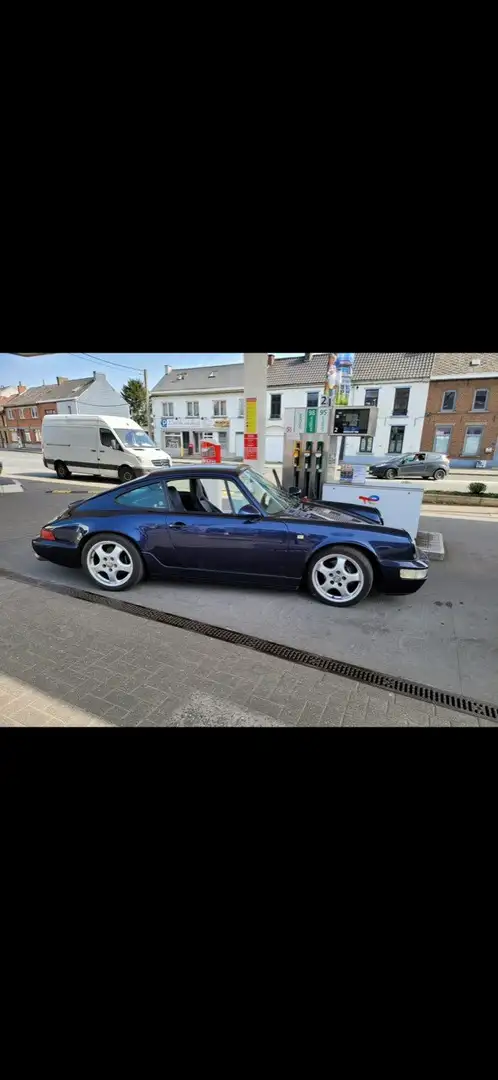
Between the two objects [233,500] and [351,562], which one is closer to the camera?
[351,562]

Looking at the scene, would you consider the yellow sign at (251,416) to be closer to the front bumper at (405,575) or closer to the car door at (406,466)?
the front bumper at (405,575)

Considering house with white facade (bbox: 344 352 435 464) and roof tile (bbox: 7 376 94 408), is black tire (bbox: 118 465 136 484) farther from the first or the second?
roof tile (bbox: 7 376 94 408)

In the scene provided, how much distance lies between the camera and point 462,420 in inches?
947

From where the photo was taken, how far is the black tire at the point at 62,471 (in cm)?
1442

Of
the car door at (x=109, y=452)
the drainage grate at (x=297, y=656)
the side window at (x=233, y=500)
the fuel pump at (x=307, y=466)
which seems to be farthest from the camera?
the car door at (x=109, y=452)

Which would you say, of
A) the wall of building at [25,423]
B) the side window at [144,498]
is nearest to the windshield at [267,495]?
the side window at [144,498]

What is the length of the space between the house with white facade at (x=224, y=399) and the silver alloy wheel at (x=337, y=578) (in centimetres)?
2144

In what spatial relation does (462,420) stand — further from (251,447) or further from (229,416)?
(251,447)

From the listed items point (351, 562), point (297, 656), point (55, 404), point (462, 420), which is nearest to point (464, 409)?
point (462, 420)

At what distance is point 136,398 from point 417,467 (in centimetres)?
2624

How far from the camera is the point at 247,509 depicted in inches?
162

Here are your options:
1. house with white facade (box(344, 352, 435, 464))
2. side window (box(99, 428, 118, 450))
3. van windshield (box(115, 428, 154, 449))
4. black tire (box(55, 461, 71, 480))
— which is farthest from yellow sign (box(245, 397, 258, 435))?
house with white facade (box(344, 352, 435, 464))
